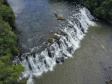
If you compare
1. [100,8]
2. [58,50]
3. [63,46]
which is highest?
[100,8]

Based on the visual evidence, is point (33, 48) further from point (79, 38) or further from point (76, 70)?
point (79, 38)

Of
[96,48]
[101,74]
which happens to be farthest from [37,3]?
[101,74]

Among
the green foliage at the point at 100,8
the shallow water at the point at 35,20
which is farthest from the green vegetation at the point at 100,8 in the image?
the shallow water at the point at 35,20

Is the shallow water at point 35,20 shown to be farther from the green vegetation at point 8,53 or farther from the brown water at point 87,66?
the brown water at point 87,66

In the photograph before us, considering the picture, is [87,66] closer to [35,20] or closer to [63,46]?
[63,46]

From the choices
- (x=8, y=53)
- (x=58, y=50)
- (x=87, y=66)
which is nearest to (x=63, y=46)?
(x=58, y=50)

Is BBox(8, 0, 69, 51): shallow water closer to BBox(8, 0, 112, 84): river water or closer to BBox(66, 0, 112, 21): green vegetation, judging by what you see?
BBox(8, 0, 112, 84): river water

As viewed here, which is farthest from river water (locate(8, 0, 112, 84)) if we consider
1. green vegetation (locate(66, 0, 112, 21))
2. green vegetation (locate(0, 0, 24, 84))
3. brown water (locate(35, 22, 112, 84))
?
green vegetation (locate(0, 0, 24, 84))
